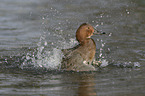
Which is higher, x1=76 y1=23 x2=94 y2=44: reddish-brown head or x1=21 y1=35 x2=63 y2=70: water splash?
x1=76 y1=23 x2=94 y2=44: reddish-brown head

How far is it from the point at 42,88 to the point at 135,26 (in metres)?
5.89

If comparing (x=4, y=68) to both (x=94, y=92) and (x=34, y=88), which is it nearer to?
(x=34, y=88)

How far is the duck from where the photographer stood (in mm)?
7254

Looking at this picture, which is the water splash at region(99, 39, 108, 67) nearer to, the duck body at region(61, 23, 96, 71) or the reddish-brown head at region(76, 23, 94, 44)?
the duck body at region(61, 23, 96, 71)

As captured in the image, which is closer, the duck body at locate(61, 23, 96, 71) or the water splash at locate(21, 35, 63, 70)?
the duck body at locate(61, 23, 96, 71)

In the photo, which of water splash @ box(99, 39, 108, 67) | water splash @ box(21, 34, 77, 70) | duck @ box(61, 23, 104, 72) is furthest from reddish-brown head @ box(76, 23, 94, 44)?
water splash @ box(99, 39, 108, 67)

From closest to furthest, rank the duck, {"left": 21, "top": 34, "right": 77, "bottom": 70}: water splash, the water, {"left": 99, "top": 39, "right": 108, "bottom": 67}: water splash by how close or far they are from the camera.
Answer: the water, the duck, {"left": 21, "top": 34, "right": 77, "bottom": 70}: water splash, {"left": 99, "top": 39, "right": 108, "bottom": 67}: water splash

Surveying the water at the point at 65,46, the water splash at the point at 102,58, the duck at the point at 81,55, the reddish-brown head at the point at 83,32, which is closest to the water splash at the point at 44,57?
the water at the point at 65,46

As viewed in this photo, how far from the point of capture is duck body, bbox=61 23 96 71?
7.25m

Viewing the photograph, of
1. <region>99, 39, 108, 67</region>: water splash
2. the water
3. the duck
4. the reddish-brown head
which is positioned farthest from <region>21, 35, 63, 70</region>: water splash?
<region>99, 39, 108, 67</region>: water splash

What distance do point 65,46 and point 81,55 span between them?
6.25ft

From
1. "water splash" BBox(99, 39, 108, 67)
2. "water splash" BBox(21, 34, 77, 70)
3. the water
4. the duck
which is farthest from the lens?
"water splash" BBox(99, 39, 108, 67)

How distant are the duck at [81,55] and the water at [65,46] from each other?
0.18 m

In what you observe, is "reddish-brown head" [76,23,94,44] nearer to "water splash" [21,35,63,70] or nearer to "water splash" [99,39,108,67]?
"water splash" [21,35,63,70]
